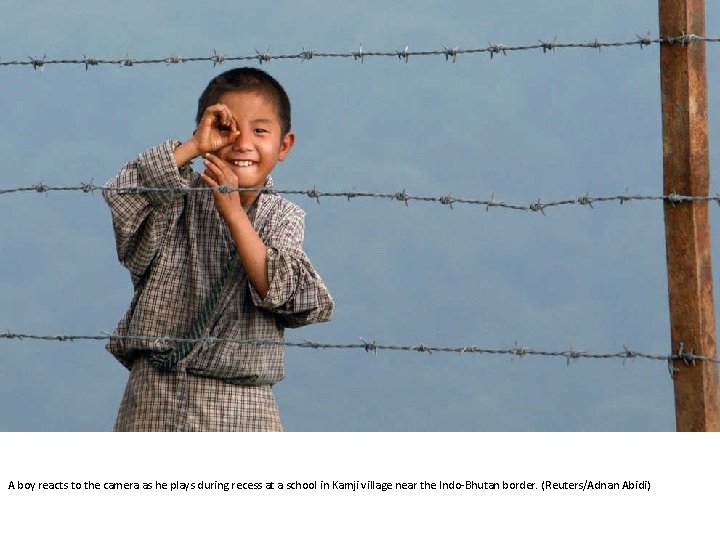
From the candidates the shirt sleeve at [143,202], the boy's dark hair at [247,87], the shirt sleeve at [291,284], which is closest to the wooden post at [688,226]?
the shirt sleeve at [291,284]

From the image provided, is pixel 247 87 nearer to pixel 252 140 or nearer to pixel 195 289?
pixel 252 140

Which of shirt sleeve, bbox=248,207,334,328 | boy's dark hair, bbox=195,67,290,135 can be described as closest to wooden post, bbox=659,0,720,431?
shirt sleeve, bbox=248,207,334,328

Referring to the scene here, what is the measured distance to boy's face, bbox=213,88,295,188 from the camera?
3.06 metres

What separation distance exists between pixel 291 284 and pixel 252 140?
14.5 inches

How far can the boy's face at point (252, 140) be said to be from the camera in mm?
3057

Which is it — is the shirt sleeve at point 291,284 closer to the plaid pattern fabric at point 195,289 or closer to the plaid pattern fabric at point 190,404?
the plaid pattern fabric at point 195,289

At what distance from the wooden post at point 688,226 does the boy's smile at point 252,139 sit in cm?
93

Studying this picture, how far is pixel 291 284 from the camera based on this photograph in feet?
9.80

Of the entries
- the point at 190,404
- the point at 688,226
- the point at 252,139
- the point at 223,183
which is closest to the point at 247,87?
the point at 252,139

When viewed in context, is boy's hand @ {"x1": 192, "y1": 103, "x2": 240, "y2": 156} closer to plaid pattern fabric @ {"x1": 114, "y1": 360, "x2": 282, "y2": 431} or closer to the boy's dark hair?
the boy's dark hair

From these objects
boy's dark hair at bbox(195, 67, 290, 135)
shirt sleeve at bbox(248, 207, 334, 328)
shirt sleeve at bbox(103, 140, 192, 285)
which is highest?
boy's dark hair at bbox(195, 67, 290, 135)

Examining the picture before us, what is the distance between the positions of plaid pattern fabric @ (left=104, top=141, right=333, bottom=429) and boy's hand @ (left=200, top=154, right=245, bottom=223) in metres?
0.08

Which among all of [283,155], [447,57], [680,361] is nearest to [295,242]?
[283,155]
